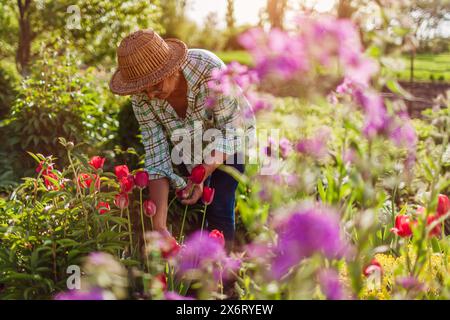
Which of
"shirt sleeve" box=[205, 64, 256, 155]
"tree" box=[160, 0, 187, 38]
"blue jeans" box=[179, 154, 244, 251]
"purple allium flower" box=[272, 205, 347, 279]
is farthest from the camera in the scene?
"tree" box=[160, 0, 187, 38]

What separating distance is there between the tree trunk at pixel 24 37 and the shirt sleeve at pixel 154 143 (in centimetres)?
358

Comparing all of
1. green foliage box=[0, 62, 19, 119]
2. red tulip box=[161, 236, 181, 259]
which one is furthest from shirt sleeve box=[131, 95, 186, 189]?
green foliage box=[0, 62, 19, 119]

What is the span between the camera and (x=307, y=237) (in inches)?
41.2

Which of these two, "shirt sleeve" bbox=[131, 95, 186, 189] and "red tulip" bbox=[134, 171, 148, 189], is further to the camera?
"shirt sleeve" bbox=[131, 95, 186, 189]

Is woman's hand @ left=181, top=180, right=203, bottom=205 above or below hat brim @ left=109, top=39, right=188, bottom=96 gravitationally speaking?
below

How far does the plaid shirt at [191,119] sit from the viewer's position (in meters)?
2.18

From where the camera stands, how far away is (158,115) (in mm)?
2273

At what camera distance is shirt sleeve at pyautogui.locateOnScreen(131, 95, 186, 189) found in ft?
7.29

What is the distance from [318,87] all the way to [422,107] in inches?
285

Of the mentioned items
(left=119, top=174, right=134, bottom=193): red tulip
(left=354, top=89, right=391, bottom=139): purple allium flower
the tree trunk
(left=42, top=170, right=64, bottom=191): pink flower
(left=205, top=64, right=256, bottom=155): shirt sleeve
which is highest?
the tree trunk

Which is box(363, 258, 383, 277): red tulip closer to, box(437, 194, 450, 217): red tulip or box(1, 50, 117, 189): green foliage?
box(437, 194, 450, 217): red tulip

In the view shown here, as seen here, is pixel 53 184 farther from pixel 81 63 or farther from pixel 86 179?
pixel 81 63

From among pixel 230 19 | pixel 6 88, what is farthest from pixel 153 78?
pixel 230 19

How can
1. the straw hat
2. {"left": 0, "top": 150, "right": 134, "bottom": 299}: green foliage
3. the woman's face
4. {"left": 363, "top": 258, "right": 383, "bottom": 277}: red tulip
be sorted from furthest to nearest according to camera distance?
1. the woman's face
2. the straw hat
3. {"left": 0, "top": 150, "right": 134, "bottom": 299}: green foliage
4. {"left": 363, "top": 258, "right": 383, "bottom": 277}: red tulip
